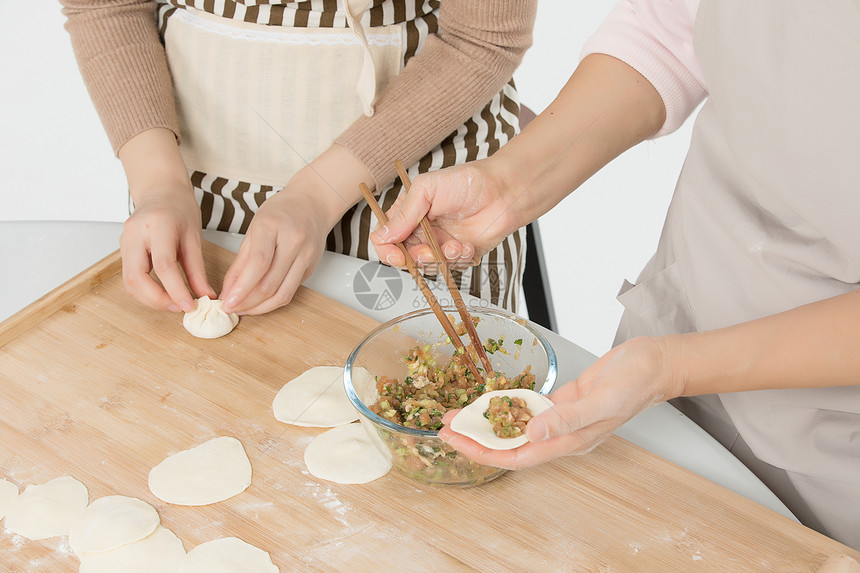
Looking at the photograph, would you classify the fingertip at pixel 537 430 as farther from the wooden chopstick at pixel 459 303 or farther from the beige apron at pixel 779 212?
the beige apron at pixel 779 212

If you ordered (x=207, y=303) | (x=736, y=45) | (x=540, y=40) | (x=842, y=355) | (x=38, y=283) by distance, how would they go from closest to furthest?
(x=842, y=355), (x=736, y=45), (x=207, y=303), (x=38, y=283), (x=540, y=40)

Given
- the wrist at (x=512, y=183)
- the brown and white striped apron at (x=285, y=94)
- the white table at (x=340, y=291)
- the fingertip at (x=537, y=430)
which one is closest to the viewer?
the fingertip at (x=537, y=430)

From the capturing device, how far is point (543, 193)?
3.77 ft

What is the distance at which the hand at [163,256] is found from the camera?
3.92ft

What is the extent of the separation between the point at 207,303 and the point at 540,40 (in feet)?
6.49

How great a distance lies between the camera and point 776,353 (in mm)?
834

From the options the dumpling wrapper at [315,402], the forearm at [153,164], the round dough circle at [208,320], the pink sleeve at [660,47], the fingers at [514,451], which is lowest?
the dumpling wrapper at [315,402]

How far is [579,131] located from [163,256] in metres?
0.66

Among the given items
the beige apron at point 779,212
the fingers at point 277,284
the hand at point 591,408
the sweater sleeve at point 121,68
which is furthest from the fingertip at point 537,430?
the sweater sleeve at point 121,68

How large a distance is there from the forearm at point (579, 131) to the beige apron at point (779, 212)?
102 mm

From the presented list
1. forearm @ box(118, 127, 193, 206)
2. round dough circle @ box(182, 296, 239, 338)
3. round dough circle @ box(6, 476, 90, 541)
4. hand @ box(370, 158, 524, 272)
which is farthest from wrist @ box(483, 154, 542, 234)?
round dough circle @ box(6, 476, 90, 541)

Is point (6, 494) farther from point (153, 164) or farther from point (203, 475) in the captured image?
point (153, 164)

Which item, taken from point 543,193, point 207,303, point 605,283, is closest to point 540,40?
point 605,283

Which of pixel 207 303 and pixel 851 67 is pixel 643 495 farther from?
pixel 207 303
